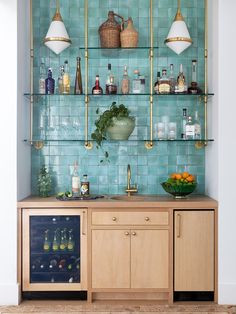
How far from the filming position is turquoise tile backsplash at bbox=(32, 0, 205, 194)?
452cm

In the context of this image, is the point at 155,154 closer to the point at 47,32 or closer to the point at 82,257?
the point at 82,257

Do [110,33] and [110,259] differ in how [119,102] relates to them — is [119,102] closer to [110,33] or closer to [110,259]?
[110,33]

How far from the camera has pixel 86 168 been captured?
4.55 m

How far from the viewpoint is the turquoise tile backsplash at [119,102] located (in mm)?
4520

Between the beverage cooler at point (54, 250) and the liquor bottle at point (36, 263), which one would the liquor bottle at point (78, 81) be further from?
the liquor bottle at point (36, 263)

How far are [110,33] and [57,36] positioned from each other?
464 millimetres

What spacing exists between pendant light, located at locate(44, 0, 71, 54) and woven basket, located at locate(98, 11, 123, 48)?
31 cm

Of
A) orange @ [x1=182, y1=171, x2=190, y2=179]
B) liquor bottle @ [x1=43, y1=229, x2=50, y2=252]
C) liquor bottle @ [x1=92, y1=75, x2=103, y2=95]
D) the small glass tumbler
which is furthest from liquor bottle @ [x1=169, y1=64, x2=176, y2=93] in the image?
liquor bottle @ [x1=43, y1=229, x2=50, y2=252]

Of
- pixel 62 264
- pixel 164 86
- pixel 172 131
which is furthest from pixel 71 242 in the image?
pixel 164 86
